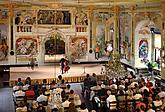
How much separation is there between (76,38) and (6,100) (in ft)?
34.9

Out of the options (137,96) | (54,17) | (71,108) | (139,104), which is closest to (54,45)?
(54,17)

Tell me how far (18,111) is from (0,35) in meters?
13.0

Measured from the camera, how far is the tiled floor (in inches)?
570

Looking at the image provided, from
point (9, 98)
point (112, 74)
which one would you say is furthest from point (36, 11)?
point (112, 74)

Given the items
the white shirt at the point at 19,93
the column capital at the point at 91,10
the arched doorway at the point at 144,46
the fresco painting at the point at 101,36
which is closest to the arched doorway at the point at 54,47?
the column capital at the point at 91,10

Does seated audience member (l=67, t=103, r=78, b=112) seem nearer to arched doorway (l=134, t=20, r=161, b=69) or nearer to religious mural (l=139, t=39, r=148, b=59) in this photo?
arched doorway (l=134, t=20, r=161, b=69)

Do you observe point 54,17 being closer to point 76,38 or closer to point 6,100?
point 76,38

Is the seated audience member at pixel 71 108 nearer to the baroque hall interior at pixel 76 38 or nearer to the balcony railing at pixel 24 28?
the baroque hall interior at pixel 76 38

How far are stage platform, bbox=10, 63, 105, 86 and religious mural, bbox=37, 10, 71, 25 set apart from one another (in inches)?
138

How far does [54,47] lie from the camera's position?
25047 mm

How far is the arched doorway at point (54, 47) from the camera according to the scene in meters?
24.8

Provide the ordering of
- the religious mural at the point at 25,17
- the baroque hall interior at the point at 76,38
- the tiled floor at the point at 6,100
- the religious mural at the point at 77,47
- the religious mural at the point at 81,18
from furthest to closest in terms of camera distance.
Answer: the religious mural at the point at 77,47, the religious mural at the point at 81,18, the religious mural at the point at 25,17, the baroque hall interior at the point at 76,38, the tiled floor at the point at 6,100

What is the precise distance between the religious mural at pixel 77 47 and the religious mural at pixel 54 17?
156cm

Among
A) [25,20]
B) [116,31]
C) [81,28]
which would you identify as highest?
[25,20]
